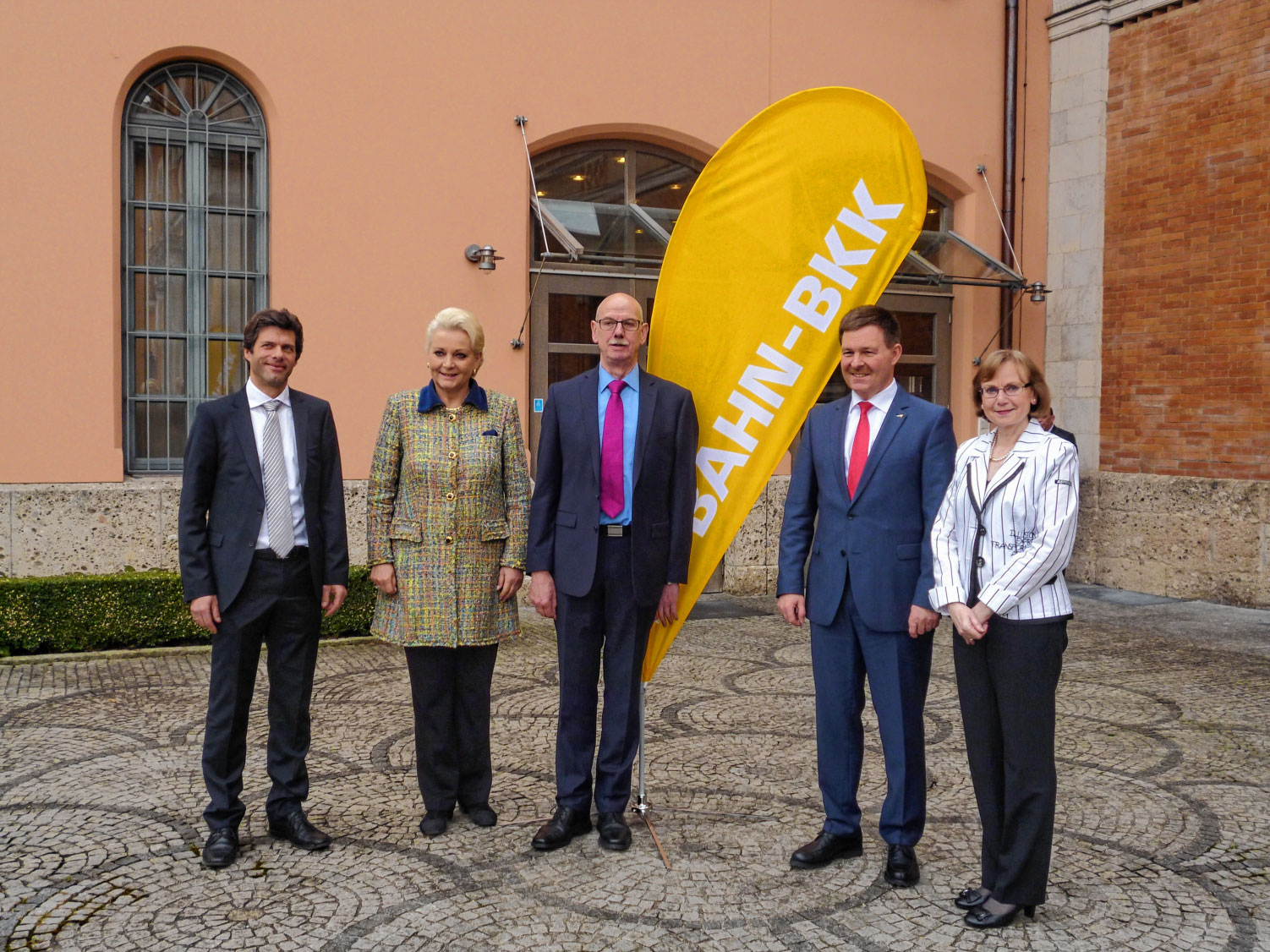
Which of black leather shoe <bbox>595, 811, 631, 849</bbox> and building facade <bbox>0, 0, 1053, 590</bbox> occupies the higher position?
building facade <bbox>0, 0, 1053, 590</bbox>

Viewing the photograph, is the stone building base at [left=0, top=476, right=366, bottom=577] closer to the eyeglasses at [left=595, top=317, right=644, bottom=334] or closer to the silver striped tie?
the silver striped tie

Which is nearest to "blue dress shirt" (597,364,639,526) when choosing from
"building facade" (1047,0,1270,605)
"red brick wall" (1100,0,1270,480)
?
"building facade" (1047,0,1270,605)

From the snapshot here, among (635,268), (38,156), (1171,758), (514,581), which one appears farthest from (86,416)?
(1171,758)

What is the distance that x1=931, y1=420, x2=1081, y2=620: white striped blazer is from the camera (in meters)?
3.31

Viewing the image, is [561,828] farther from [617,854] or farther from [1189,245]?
[1189,245]

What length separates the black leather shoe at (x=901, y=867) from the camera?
372 centimetres

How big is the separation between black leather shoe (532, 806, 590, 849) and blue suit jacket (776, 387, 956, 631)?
115 centimetres

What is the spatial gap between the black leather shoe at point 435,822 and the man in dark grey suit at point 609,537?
416 mm

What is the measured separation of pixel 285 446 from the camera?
4.15m

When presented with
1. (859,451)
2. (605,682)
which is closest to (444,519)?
(605,682)

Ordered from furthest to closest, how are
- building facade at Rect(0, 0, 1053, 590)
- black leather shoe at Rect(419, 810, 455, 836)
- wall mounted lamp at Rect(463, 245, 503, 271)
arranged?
wall mounted lamp at Rect(463, 245, 503, 271)
building facade at Rect(0, 0, 1053, 590)
black leather shoe at Rect(419, 810, 455, 836)

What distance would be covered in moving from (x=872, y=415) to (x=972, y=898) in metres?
1.63

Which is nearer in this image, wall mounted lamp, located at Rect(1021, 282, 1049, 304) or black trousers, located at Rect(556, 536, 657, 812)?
black trousers, located at Rect(556, 536, 657, 812)

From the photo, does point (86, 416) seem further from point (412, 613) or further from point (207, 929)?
point (207, 929)
